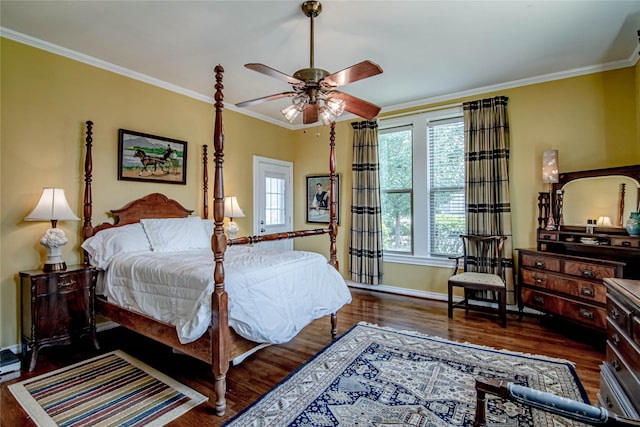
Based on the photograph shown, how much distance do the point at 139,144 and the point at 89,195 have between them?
0.80 meters

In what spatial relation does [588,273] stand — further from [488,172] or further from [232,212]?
[232,212]

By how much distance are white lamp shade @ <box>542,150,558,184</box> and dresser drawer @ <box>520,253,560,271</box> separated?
0.84 metres

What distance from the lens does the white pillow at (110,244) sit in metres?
2.98

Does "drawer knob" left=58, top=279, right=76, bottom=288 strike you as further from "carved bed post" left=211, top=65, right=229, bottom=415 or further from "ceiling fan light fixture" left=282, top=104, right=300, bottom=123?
"ceiling fan light fixture" left=282, top=104, right=300, bottom=123

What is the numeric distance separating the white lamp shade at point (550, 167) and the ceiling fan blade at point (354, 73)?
2.53 meters

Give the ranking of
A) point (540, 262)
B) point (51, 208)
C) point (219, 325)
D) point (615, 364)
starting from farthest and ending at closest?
Answer: point (540, 262)
point (51, 208)
point (219, 325)
point (615, 364)

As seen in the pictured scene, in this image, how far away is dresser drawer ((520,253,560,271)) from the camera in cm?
325

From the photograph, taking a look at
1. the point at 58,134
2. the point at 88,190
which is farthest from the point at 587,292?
the point at 58,134

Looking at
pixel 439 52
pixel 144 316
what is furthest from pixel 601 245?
pixel 144 316

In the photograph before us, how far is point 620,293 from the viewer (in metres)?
1.53

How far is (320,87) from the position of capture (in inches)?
95.3

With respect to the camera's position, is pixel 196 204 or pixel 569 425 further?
pixel 196 204

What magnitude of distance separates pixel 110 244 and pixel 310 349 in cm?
210

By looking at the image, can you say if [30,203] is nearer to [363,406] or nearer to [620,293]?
[363,406]
